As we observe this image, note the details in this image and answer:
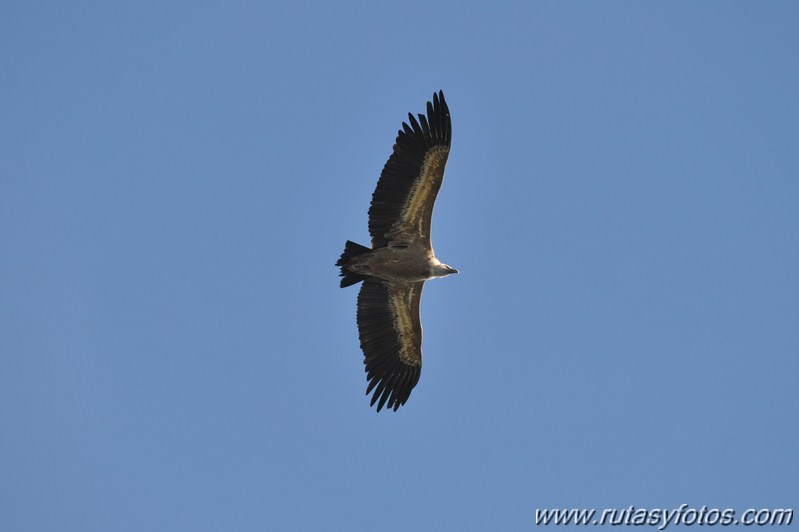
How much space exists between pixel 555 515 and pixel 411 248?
7143mm

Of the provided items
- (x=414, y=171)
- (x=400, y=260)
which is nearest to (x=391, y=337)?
(x=400, y=260)

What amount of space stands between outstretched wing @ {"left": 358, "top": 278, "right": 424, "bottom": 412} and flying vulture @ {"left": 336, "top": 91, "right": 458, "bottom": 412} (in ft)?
0.07

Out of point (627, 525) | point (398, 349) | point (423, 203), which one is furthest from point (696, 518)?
point (423, 203)

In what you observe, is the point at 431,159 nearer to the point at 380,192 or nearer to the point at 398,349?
the point at 380,192

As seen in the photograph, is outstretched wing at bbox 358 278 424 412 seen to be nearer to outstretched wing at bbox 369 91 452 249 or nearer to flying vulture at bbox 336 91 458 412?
flying vulture at bbox 336 91 458 412

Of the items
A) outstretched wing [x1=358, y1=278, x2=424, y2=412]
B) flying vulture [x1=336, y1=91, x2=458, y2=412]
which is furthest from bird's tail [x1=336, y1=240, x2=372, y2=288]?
outstretched wing [x1=358, y1=278, x2=424, y2=412]

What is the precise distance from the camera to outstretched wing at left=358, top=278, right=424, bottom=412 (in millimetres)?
26453

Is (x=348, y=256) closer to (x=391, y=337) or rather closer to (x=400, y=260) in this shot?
(x=400, y=260)

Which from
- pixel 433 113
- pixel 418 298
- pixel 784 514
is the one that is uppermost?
pixel 433 113

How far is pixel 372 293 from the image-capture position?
2645 centimetres

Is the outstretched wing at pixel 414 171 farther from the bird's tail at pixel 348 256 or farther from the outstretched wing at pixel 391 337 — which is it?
the outstretched wing at pixel 391 337

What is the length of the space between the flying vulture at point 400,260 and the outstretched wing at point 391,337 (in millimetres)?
21

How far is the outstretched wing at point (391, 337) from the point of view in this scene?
26453mm

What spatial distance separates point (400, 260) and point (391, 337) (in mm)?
1900
